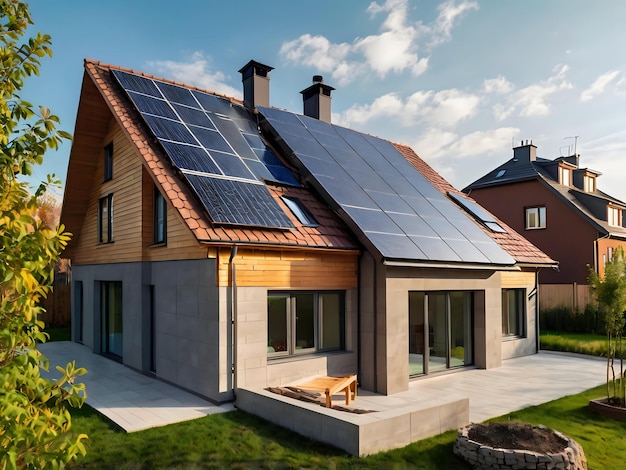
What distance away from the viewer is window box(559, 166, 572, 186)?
29375 millimetres

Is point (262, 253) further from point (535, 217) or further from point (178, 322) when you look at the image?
point (535, 217)

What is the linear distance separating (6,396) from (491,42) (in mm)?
14267

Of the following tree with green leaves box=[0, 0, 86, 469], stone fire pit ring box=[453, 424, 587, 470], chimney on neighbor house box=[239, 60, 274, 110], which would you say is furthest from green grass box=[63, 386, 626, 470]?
chimney on neighbor house box=[239, 60, 274, 110]

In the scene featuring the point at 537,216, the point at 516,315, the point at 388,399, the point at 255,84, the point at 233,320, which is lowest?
the point at 388,399

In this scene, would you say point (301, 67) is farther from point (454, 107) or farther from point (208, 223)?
point (208, 223)

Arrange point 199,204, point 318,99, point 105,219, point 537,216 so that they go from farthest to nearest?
1. point 537,216
2. point 318,99
3. point 105,219
4. point 199,204

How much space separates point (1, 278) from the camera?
3.20 meters

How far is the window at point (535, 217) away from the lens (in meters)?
28.2

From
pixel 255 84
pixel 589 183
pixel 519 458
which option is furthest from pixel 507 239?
pixel 589 183

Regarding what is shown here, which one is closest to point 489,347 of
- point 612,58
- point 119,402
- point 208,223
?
point 612,58

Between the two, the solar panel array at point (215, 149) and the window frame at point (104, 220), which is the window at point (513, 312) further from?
the window frame at point (104, 220)

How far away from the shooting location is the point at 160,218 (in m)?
12.2

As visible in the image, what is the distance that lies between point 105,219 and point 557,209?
80.9 feet

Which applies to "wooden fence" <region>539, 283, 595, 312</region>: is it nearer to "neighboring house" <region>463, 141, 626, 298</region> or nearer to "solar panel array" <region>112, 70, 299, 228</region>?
"neighboring house" <region>463, 141, 626, 298</region>
